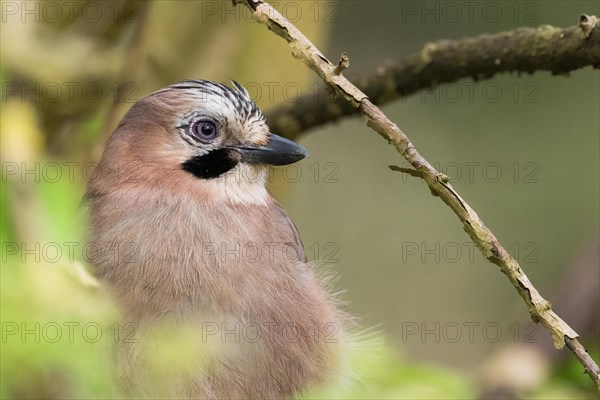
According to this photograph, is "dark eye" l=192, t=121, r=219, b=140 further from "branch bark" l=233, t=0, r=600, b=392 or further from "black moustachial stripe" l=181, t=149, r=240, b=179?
"branch bark" l=233, t=0, r=600, b=392

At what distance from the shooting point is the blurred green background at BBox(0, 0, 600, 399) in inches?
166

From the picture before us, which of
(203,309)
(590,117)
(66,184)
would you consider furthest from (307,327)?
(590,117)

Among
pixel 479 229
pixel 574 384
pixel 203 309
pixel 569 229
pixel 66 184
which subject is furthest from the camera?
pixel 569 229

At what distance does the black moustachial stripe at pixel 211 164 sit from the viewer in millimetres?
3645

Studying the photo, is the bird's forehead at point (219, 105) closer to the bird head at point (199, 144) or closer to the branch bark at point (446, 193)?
the bird head at point (199, 144)

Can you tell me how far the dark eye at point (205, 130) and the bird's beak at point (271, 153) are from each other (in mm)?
88

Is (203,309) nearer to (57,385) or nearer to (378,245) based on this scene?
(57,385)

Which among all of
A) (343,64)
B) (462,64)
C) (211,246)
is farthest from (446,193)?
(462,64)

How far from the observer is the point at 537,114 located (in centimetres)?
825

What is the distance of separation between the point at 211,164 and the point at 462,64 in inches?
41.8

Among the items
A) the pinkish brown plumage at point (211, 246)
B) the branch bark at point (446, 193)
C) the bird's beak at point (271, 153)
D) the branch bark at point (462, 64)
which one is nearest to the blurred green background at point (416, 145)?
the branch bark at point (462, 64)

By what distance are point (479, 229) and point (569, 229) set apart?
5.83m

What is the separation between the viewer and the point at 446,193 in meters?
2.47

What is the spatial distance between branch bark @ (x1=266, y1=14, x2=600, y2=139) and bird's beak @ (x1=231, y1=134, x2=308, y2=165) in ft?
0.94
